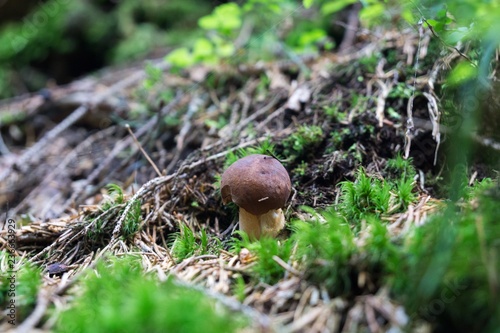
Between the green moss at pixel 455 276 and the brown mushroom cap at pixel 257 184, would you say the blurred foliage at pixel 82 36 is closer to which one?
the brown mushroom cap at pixel 257 184

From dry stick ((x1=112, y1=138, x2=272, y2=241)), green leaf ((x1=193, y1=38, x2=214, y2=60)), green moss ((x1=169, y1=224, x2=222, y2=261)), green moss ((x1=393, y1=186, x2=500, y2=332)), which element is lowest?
green moss ((x1=169, y1=224, x2=222, y2=261))

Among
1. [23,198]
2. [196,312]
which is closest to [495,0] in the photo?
[196,312]

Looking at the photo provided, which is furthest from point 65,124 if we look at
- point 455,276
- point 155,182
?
point 455,276

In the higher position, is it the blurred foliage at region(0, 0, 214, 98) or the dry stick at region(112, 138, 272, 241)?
the blurred foliage at region(0, 0, 214, 98)

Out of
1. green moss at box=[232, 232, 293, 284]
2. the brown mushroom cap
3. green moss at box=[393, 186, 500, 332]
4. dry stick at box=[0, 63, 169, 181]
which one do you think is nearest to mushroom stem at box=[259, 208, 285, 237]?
the brown mushroom cap

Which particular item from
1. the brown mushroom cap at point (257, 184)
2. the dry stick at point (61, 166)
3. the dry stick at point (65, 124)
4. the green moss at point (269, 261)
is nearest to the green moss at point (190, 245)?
the brown mushroom cap at point (257, 184)

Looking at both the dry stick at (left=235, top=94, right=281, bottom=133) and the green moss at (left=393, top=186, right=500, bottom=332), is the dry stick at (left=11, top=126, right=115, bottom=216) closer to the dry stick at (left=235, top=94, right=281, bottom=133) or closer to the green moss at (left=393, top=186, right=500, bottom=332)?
the dry stick at (left=235, top=94, right=281, bottom=133)

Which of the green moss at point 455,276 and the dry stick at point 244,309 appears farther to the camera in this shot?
the dry stick at point 244,309
